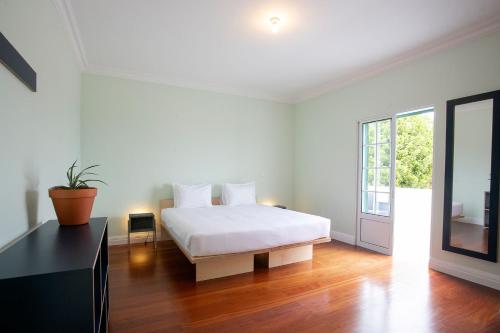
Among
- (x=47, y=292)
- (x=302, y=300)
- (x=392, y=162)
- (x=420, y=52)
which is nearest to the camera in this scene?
(x=47, y=292)

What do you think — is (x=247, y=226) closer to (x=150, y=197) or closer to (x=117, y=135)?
(x=150, y=197)

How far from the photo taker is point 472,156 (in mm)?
2832

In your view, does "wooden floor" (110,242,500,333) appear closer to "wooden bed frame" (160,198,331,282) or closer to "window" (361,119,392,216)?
"wooden bed frame" (160,198,331,282)

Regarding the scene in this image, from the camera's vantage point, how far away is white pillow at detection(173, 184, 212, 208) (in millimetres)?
4121

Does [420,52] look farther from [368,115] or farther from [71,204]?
[71,204]

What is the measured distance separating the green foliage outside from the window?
509 cm

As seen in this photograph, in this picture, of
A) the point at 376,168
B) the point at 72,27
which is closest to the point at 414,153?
the point at 376,168

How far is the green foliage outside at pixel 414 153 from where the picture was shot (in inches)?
327

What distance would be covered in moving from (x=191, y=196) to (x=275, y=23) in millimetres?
2832

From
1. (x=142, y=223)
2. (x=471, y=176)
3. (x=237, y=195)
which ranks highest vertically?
(x=471, y=176)

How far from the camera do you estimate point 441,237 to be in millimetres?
3076

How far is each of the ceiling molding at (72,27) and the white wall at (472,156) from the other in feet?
14.1

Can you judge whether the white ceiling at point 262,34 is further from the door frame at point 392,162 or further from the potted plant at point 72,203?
the potted plant at point 72,203

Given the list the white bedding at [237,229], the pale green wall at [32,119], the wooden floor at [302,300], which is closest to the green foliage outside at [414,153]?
the wooden floor at [302,300]
